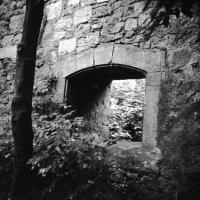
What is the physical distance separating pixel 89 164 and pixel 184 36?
190cm

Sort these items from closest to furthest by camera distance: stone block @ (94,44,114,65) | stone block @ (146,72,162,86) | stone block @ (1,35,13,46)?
stone block @ (146,72,162,86), stone block @ (94,44,114,65), stone block @ (1,35,13,46)

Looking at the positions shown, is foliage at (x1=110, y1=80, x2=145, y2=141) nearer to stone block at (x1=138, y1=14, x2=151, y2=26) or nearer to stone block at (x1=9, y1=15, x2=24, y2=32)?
stone block at (x1=9, y1=15, x2=24, y2=32)

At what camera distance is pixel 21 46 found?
2.86 m

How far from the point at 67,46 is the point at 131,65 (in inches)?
47.8

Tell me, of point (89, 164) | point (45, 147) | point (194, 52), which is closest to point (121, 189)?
point (89, 164)

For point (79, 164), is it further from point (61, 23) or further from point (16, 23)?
point (16, 23)

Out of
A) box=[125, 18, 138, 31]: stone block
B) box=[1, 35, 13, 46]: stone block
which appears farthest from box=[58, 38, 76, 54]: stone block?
box=[1, 35, 13, 46]: stone block

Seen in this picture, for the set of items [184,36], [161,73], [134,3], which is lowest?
[161,73]

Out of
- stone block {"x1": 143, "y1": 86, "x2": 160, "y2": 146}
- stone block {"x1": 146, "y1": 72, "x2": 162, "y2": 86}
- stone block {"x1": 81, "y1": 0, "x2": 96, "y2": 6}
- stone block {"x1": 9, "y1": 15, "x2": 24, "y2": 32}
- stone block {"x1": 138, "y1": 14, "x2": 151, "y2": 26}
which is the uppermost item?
stone block {"x1": 81, "y1": 0, "x2": 96, "y2": 6}

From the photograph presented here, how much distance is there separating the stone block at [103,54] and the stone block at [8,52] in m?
1.78

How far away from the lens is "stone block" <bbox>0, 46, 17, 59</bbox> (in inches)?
185

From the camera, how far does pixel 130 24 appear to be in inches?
139

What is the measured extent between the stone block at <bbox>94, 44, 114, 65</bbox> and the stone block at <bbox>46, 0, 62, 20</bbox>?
1114 millimetres

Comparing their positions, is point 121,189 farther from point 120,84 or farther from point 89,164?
point 120,84
